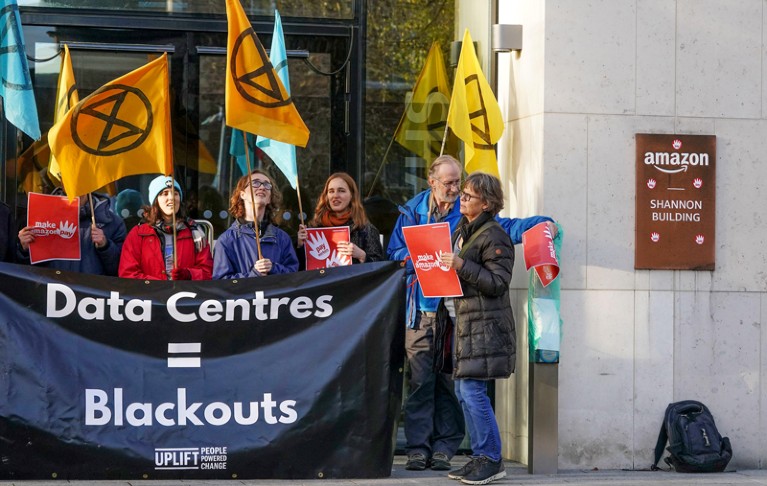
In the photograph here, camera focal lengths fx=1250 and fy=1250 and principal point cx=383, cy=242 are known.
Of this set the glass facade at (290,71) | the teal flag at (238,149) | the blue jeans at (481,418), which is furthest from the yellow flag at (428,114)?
the blue jeans at (481,418)

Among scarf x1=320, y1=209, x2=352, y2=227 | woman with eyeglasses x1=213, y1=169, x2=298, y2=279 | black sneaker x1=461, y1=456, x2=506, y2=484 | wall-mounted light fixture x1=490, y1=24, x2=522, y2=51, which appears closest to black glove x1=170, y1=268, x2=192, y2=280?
woman with eyeglasses x1=213, y1=169, x2=298, y2=279

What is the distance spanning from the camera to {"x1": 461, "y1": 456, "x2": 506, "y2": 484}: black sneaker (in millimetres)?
8211

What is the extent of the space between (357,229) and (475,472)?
6.42ft

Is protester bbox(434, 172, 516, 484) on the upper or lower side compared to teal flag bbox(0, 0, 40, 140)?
lower

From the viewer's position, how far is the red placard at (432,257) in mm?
8125

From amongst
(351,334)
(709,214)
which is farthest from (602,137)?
(351,334)

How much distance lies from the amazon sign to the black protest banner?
6.96 ft

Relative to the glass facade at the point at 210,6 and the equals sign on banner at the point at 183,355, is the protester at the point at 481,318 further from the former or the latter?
the glass facade at the point at 210,6

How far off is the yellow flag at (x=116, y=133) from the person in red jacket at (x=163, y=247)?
300mm

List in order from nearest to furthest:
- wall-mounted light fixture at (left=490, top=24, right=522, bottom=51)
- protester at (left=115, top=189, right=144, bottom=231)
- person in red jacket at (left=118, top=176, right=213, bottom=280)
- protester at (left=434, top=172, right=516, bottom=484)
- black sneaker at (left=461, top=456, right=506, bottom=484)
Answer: protester at (left=434, top=172, right=516, bottom=484), black sneaker at (left=461, top=456, right=506, bottom=484), person in red jacket at (left=118, top=176, right=213, bottom=280), wall-mounted light fixture at (left=490, top=24, right=522, bottom=51), protester at (left=115, top=189, right=144, bottom=231)

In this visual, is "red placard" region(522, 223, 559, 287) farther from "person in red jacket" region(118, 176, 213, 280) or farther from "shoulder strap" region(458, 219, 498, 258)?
"person in red jacket" region(118, 176, 213, 280)

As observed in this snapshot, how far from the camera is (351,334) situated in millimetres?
8320

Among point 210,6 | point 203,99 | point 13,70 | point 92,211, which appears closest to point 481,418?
point 92,211

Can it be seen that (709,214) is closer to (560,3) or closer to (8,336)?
(560,3)
